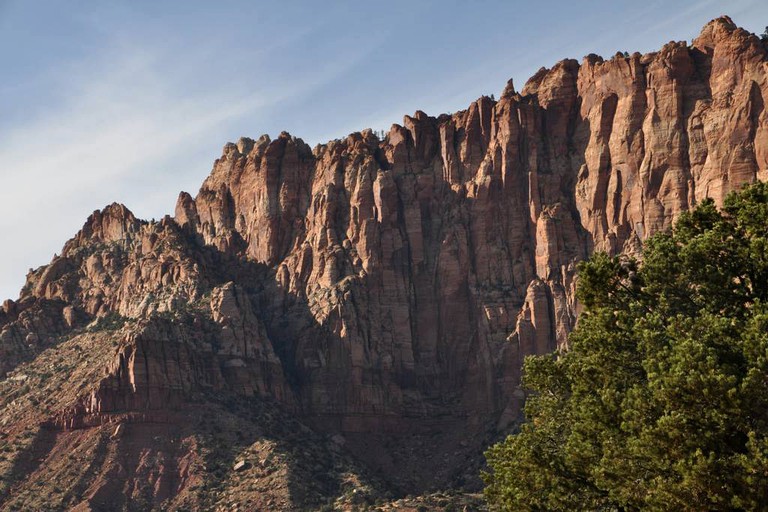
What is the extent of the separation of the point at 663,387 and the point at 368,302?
10753 cm

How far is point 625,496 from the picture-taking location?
156 ft

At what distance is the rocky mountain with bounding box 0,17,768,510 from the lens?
13250 cm

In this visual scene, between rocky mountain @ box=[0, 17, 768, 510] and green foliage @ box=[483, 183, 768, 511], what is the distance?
66920mm

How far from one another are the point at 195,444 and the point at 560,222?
45908 millimetres

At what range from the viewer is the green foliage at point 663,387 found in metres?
44.4

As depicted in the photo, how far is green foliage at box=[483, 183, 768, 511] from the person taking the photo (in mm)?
44406

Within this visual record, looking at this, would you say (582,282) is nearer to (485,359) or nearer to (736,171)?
(736,171)

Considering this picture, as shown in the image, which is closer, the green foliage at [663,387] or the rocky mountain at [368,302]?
the green foliage at [663,387]

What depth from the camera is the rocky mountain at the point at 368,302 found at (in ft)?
435

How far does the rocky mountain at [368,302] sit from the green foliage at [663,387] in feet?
220

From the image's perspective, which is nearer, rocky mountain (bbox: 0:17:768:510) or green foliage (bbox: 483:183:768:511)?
green foliage (bbox: 483:183:768:511)

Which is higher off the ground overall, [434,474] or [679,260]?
[679,260]

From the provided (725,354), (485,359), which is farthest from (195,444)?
(725,354)

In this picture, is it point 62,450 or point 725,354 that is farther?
point 62,450
